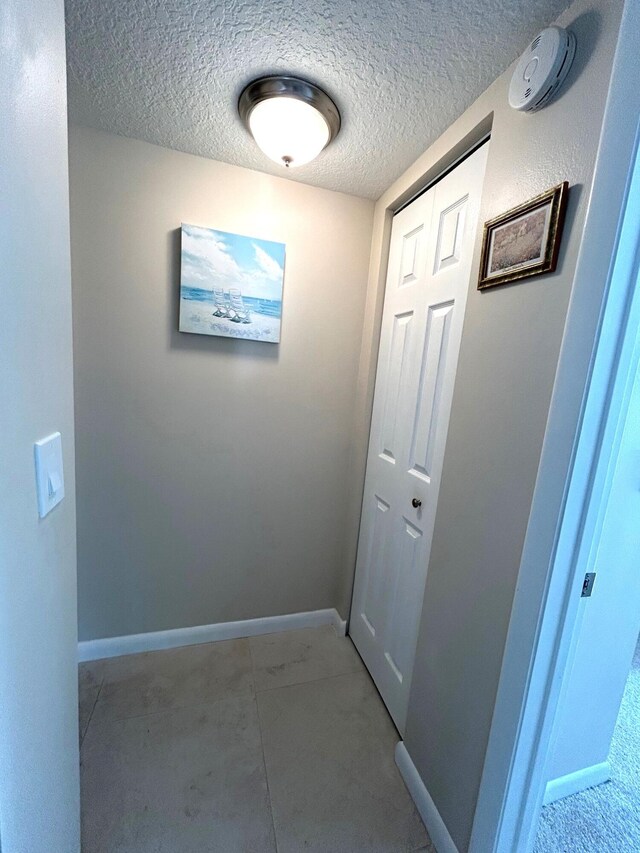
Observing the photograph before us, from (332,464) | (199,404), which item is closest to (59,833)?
(199,404)

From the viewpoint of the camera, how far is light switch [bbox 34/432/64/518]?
1.84 ft

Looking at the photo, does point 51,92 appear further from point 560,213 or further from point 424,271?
point 424,271

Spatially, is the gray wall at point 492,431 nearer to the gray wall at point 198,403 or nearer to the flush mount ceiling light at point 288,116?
the flush mount ceiling light at point 288,116

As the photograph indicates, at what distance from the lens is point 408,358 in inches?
52.6

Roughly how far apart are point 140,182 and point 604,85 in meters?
1.46

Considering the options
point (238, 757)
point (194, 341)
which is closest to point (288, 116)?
point (194, 341)

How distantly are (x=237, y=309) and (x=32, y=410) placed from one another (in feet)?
3.43

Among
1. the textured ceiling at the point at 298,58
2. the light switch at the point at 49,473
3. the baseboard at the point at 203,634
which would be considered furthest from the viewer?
the baseboard at the point at 203,634

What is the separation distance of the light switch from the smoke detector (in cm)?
126

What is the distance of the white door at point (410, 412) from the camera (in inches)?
43.3

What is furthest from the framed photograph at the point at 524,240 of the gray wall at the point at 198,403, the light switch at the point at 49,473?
the light switch at the point at 49,473

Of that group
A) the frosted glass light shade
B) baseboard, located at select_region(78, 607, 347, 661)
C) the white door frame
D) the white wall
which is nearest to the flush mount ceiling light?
the frosted glass light shade

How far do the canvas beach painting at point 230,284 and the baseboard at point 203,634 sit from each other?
1463 millimetres

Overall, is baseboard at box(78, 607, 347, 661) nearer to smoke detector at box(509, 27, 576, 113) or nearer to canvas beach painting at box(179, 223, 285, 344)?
canvas beach painting at box(179, 223, 285, 344)
